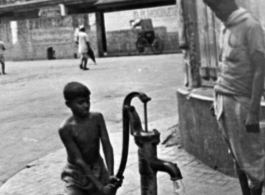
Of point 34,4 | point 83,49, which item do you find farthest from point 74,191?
point 34,4

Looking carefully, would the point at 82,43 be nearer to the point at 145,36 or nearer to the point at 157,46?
the point at 157,46

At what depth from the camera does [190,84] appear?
5859 mm

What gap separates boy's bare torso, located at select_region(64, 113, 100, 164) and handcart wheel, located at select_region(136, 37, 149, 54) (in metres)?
21.4

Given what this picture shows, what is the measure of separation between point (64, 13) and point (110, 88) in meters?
18.2

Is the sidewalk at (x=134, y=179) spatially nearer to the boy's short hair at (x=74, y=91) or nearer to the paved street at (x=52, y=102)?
the paved street at (x=52, y=102)

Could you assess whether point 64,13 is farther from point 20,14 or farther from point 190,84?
point 190,84

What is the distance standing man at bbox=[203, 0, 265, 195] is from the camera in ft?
10.7

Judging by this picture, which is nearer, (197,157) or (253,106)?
(253,106)

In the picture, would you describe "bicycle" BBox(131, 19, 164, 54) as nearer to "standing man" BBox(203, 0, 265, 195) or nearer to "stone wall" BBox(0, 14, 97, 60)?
"stone wall" BBox(0, 14, 97, 60)

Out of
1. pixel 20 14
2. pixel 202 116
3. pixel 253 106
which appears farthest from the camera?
pixel 20 14

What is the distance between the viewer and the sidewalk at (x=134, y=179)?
4750mm

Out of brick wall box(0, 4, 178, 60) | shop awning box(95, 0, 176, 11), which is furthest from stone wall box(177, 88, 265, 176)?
shop awning box(95, 0, 176, 11)

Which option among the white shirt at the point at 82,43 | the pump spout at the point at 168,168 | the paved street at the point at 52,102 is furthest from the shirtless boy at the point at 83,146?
the white shirt at the point at 82,43

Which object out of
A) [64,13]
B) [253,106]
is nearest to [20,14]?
[64,13]
